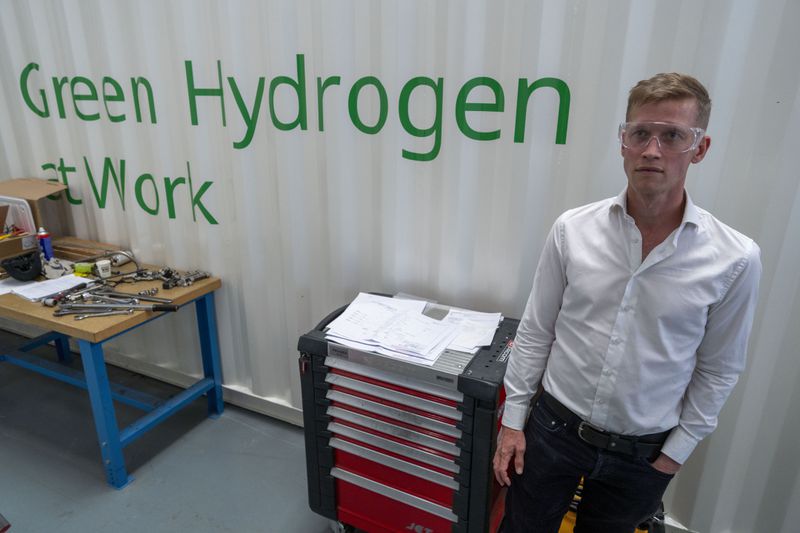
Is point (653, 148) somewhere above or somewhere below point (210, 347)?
above

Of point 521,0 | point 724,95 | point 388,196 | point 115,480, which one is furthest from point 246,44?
point 115,480

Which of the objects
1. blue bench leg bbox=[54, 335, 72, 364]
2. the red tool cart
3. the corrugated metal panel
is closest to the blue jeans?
the red tool cart

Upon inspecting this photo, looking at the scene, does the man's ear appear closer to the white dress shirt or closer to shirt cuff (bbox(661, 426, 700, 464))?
the white dress shirt

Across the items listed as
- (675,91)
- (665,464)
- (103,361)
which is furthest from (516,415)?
(103,361)

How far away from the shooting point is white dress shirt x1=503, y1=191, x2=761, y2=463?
3.28ft

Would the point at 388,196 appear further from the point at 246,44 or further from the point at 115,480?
the point at 115,480

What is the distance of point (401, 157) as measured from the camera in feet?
5.84

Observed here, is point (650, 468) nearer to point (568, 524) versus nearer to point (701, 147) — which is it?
point (568, 524)

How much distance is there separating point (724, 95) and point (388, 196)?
109 cm

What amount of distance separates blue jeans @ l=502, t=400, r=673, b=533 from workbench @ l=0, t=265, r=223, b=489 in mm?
1508

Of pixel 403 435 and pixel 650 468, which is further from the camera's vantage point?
pixel 403 435

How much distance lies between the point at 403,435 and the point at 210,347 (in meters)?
1.26

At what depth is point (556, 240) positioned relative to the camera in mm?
1156

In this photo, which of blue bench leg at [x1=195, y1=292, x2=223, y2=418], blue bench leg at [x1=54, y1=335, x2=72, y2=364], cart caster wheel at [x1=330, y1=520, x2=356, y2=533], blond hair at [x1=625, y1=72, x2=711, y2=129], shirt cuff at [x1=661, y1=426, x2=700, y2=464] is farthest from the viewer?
blue bench leg at [x1=54, y1=335, x2=72, y2=364]
